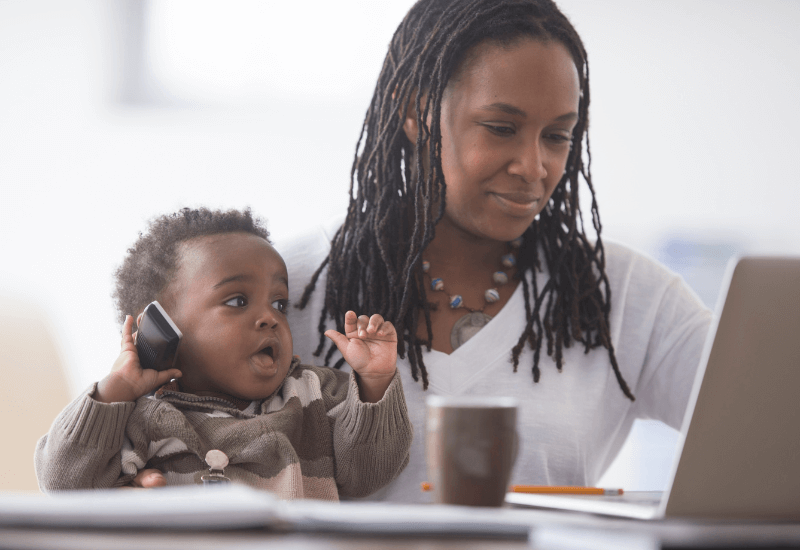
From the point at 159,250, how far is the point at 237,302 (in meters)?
0.16

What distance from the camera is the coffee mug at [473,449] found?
2.01 ft

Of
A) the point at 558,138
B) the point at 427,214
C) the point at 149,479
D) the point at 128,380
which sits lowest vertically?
the point at 149,479

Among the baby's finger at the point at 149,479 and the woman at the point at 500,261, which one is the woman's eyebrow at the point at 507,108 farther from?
the baby's finger at the point at 149,479

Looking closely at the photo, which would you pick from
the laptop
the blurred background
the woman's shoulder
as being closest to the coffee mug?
the laptop

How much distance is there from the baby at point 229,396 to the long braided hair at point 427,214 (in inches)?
7.2

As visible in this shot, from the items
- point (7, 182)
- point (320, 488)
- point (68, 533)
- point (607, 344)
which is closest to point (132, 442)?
point (320, 488)

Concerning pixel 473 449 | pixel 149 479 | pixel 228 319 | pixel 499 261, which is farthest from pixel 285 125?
pixel 473 449

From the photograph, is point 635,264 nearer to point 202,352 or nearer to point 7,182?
point 202,352

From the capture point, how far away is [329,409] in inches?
46.0

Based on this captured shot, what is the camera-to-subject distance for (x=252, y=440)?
3.43ft

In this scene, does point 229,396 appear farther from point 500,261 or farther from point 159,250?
point 500,261

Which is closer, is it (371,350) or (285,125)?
(371,350)

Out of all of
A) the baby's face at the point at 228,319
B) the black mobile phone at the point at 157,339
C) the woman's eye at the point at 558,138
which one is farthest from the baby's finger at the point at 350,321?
the woman's eye at the point at 558,138

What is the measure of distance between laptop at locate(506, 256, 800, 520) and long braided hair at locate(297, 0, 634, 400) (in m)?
0.72
